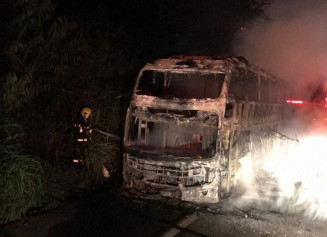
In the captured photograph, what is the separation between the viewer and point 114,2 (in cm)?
1141

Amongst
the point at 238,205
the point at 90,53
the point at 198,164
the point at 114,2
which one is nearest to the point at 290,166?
the point at 238,205

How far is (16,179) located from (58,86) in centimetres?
264

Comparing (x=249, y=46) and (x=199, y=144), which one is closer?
(x=199, y=144)

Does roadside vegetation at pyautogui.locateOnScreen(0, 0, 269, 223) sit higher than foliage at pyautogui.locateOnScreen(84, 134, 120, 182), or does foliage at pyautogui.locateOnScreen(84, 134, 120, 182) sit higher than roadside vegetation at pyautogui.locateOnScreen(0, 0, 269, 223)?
roadside vegetation at pyautogui.locateOnScreen(0, 0, 269, 223)

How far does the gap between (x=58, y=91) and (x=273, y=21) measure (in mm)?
9259

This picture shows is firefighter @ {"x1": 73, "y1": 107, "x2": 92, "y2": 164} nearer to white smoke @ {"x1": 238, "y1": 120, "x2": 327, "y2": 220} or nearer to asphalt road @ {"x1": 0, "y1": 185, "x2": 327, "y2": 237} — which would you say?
asphalt road @ {"x1": 0, "y1": 185, "x2": 327, "y2": 237}

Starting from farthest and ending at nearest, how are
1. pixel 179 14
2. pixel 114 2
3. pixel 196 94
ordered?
pixel 179 14 → pixel 114 2 → pixel 196 94

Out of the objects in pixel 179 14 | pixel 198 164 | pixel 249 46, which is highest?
pixel 179 14

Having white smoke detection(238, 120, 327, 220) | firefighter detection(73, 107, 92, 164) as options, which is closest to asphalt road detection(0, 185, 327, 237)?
white smoke detection(238, 120, 327, 220)

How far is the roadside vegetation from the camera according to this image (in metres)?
6.07

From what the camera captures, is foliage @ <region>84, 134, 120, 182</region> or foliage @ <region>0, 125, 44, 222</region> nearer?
foliage @ <region>0, 125, 44, 222</region>

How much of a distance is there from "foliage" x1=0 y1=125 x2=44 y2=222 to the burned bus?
170cm

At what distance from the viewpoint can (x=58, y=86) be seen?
25.5 ft

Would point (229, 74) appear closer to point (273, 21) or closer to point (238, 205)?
point (238, 205)
